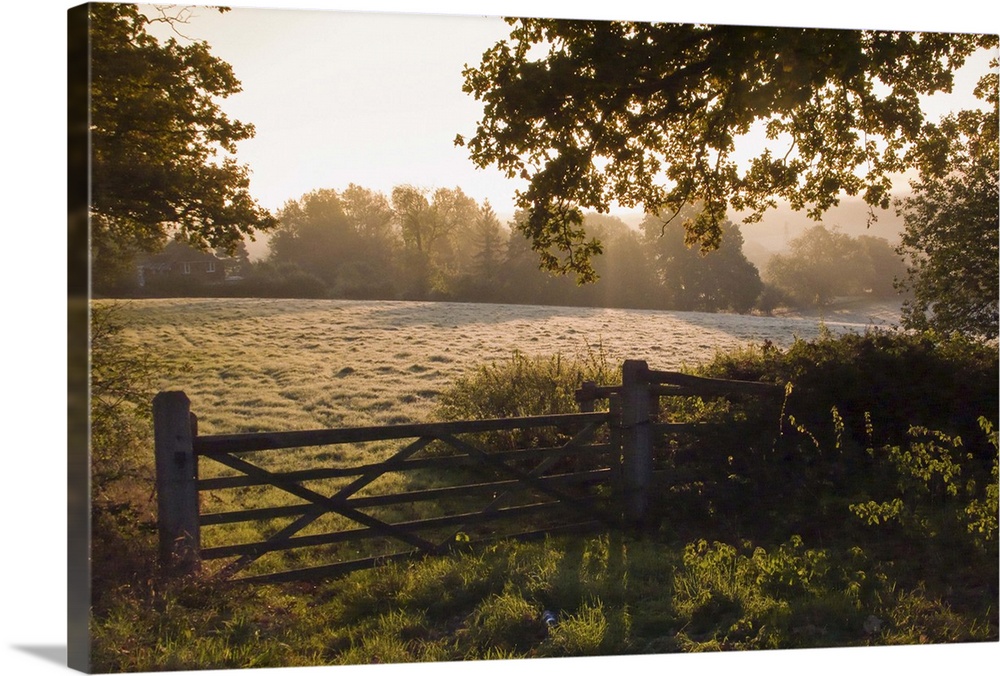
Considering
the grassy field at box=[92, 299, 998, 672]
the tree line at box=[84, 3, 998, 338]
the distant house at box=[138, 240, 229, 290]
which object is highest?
the tree line at box=[84, 3, 998, 338]

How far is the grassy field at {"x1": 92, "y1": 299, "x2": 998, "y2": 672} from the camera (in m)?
5.21

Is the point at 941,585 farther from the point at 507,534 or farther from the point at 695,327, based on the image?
the point at 507,534

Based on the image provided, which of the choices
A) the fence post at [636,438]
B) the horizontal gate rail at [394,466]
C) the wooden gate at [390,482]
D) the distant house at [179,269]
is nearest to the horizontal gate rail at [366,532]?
the wooden gate at [390,482]

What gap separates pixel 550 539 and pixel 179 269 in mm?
2811

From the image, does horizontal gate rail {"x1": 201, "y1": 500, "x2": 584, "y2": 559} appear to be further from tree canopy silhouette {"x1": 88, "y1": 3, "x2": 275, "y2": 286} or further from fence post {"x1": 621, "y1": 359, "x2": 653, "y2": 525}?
tree canopy silhouette {"x1": 88, "y1": 3, "x2": 275, "y2": 286}

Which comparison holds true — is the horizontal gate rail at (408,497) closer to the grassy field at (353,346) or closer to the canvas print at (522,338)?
the canvas print at (522,338)

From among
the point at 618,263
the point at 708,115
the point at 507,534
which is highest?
the point at 708,115

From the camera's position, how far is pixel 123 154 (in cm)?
520

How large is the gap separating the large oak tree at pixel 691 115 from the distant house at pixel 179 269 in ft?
5.54

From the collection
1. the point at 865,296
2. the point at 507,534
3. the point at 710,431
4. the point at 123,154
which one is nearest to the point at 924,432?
the point at 865,296

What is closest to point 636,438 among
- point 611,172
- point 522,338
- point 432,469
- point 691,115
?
point 522,338

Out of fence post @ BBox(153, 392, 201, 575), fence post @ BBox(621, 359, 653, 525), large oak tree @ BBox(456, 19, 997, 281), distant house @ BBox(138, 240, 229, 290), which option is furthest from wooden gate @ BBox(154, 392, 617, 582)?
large oak tree @ BBox(456, 19, 997, 281)

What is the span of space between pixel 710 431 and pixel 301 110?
336 centimetres

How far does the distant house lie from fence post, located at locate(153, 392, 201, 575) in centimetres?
65
